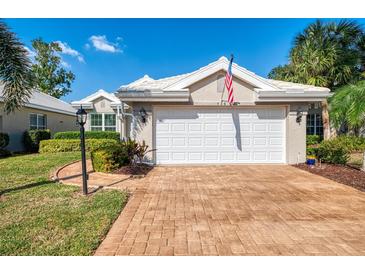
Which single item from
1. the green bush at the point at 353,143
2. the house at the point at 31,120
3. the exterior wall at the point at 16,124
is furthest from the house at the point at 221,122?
the exterior wall at the point at 16,124

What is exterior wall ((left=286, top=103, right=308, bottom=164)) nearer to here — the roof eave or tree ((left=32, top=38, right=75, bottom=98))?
the roof eave

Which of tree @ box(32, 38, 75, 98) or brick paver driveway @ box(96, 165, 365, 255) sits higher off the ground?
tree @ box(32, 38, 75, 98)

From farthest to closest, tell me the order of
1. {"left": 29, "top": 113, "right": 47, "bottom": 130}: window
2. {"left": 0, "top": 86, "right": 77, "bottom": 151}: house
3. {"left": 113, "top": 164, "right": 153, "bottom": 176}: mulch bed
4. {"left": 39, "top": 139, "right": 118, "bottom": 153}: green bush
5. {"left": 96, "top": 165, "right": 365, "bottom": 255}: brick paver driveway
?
1. {"left": 29, "top": 113, "right": 47, "bottom": 130}: window
2. {"left": 39, "top": 139, "right": 118, "bottom": 153}: green bush
3. {"left": 0, "top": 86, "right": 77, "bottom": 151}: house
4. {"left": 113, "top": 164, "right": 153, "bottom": 176}: mulch bed
5. {"left": 96, "top": 165, "right": 365, "bottom": 255}: brick paver driveway

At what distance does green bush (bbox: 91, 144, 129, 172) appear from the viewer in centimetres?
845

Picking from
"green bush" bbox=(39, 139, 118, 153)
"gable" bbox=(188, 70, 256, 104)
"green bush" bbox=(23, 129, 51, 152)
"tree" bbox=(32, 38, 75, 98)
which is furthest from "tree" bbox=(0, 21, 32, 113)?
"tree" bbox=(32, 38, 75, 98)

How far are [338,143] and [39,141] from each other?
2076 cm

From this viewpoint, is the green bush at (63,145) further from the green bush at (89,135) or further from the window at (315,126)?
the window at (315,126)

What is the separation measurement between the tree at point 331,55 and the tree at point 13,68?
17537 mm

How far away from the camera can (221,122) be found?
10.4 metres

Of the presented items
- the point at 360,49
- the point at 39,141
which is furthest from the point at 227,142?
the point at 360,49

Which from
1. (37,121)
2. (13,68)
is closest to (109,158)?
(13,68)

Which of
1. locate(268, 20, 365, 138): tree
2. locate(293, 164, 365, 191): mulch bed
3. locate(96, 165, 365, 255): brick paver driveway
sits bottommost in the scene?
locate(96, 165, 365, 255): brick paver driveway
